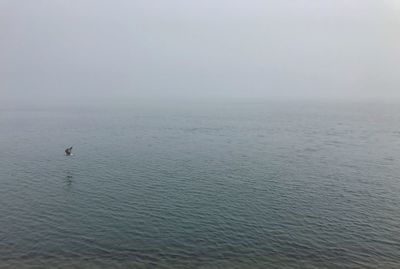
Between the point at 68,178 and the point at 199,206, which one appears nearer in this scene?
the point at 199,206

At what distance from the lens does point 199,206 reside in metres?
51.4

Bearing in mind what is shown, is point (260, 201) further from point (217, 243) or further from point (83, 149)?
point (83, 149)

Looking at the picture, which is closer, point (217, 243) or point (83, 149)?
point (217, 243)

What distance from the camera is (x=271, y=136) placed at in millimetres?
120750

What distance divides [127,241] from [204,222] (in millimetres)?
10866

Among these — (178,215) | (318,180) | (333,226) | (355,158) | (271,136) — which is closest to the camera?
(333,226)

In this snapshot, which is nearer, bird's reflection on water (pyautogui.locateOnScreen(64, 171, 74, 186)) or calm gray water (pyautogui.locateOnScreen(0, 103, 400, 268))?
calm gray water (pyautogui.locateOnScreen(0, 103, 400, 268))

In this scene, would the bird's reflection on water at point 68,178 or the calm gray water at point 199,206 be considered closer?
the calm gray water at point 199,206

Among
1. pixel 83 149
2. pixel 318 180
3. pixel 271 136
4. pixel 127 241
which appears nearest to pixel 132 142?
pixel 83 149

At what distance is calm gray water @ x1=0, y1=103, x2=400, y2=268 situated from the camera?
3766 cm

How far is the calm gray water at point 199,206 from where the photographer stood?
37.7 metres

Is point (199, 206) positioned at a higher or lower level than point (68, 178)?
lower

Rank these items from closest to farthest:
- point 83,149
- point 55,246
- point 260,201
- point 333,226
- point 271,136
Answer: point 55,246
point 333,226
point 260,201
point 83,149
point 271,136

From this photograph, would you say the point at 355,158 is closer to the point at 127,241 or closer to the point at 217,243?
the point at 217,243
